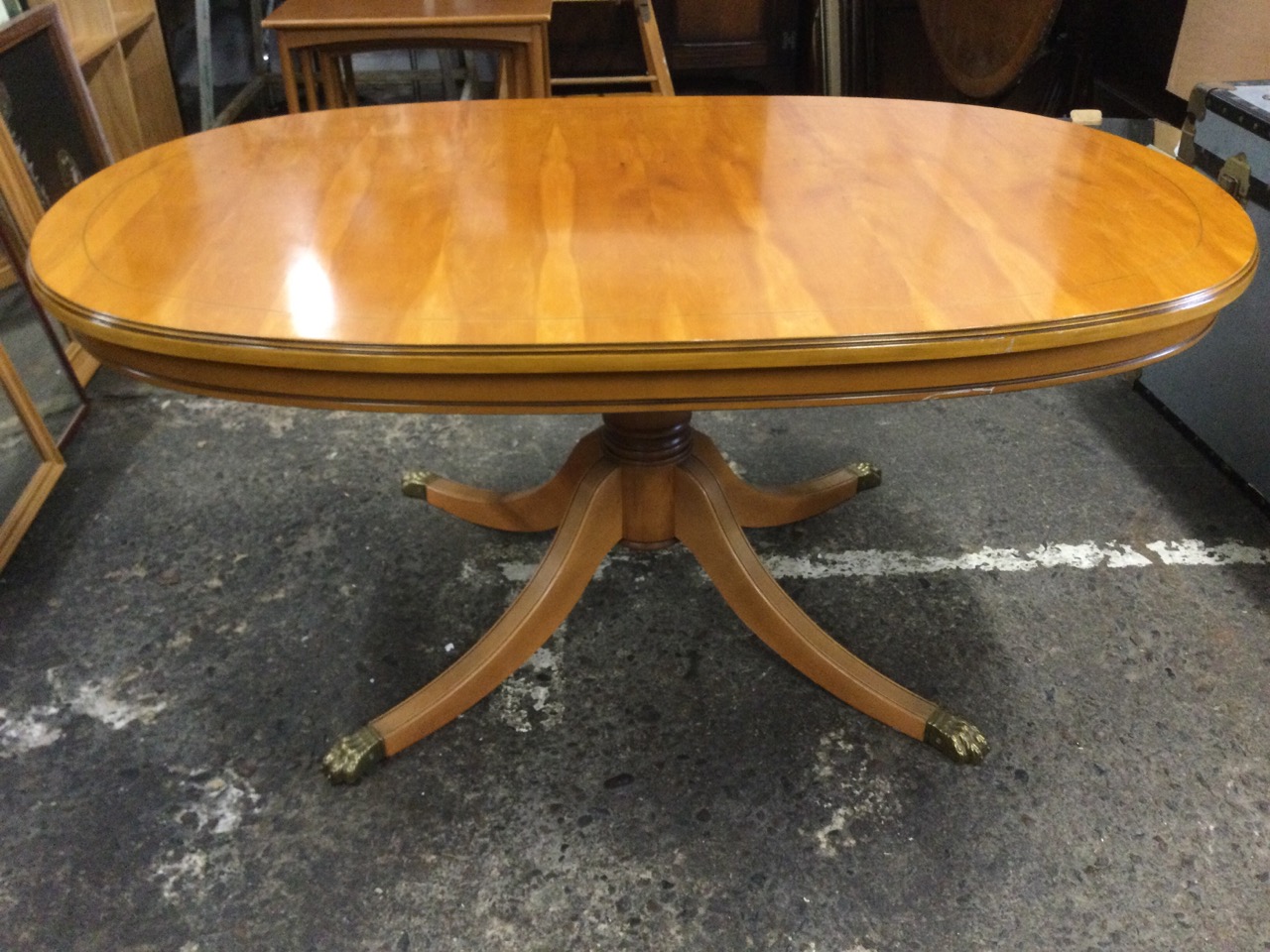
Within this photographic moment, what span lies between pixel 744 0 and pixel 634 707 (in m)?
2.84

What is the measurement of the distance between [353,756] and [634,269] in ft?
2.47

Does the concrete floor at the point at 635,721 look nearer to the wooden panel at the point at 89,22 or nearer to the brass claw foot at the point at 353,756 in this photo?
the brass claw foot at the point at 353,756

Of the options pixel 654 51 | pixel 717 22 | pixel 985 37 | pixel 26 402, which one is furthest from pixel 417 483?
pixel 717 22

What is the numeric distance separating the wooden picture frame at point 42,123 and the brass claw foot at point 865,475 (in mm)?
1518

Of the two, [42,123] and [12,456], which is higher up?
[42,123]

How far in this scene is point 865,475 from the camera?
1.70 meters

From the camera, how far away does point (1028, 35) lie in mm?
2084

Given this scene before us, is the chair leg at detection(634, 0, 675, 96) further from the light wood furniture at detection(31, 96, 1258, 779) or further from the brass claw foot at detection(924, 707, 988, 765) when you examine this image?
the brass claw foot at detection(924, 707, 988, 765)

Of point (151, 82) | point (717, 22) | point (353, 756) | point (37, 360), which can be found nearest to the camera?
point (353, 756)

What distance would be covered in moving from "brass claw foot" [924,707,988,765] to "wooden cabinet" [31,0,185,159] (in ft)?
7.83

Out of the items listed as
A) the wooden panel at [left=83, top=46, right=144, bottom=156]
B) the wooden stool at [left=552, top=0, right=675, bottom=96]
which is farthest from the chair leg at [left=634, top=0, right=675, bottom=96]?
the wooden panel at [left=83, top=46, right=144, bottom=156]

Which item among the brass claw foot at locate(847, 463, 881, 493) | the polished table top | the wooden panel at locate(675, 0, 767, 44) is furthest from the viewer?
the wooden panel at locate(675, 0, 767, 44)

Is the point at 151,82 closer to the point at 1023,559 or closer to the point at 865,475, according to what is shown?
the point at 865,475

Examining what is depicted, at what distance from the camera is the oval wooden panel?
2.08 m
